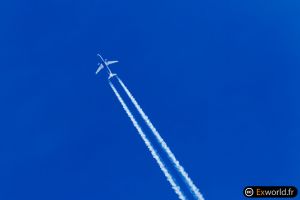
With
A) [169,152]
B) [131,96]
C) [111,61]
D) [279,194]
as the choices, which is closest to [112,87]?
[131,96]

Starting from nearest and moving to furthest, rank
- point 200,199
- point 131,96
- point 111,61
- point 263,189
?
point 200,199, point 263,189, point 131,96, point 111,61

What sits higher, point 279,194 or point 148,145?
point 148,145

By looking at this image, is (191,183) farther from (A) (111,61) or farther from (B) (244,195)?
(A) (111,61)

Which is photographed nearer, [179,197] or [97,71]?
[179,197]

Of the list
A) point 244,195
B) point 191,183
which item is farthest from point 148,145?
point 244,195

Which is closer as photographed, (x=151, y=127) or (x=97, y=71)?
(x=151, y=127)

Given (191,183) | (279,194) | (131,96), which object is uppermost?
(131,96)

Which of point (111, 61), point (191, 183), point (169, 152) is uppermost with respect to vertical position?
point (111, 61)

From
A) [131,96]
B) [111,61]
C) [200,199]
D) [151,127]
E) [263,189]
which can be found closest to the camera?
[200,199]

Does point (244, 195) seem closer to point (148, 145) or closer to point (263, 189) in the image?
point (263, 189)

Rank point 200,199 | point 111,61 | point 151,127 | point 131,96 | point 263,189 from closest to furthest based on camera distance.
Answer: point 200,199 → point 263,189 → point 151,127 → point 131,96 → point 111,61
